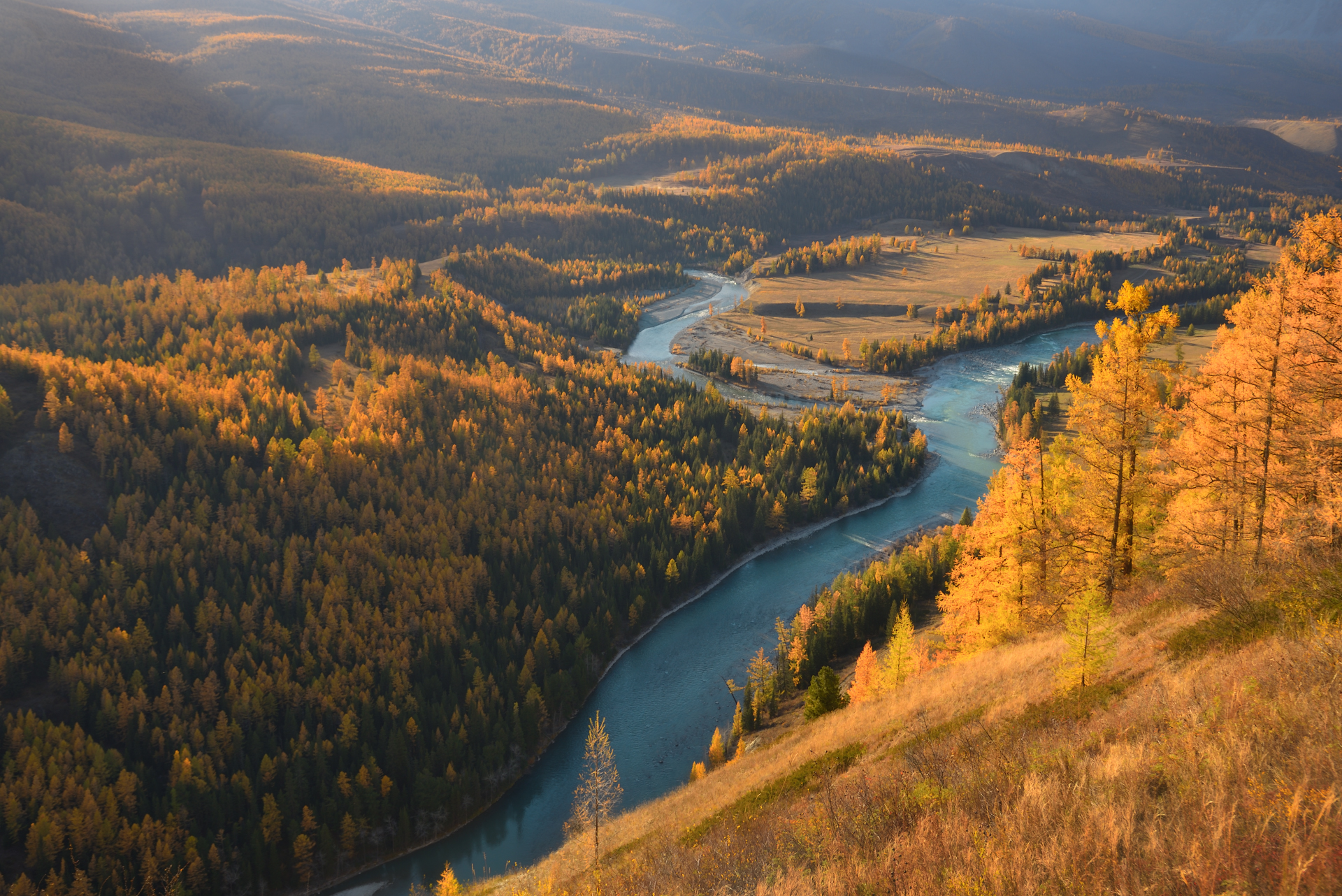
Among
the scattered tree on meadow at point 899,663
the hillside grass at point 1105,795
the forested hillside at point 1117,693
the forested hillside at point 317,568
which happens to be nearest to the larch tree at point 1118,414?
the forested hillside at point 1117,693

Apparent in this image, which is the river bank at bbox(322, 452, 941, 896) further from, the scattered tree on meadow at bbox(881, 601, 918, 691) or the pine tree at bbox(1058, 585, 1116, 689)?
the pine tree at bbox(1058, 585, 1116, 689)

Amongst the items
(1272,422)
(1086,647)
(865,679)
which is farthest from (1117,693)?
(865,679)

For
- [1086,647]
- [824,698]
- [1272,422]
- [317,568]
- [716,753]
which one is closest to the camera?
[1086,647]

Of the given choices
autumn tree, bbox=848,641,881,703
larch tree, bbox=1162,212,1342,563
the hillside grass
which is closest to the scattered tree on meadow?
autumn tree, bbox=848,641,881,703

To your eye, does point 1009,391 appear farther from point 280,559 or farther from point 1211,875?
point 1211,875

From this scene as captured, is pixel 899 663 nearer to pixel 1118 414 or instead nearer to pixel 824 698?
pixel 824 698
